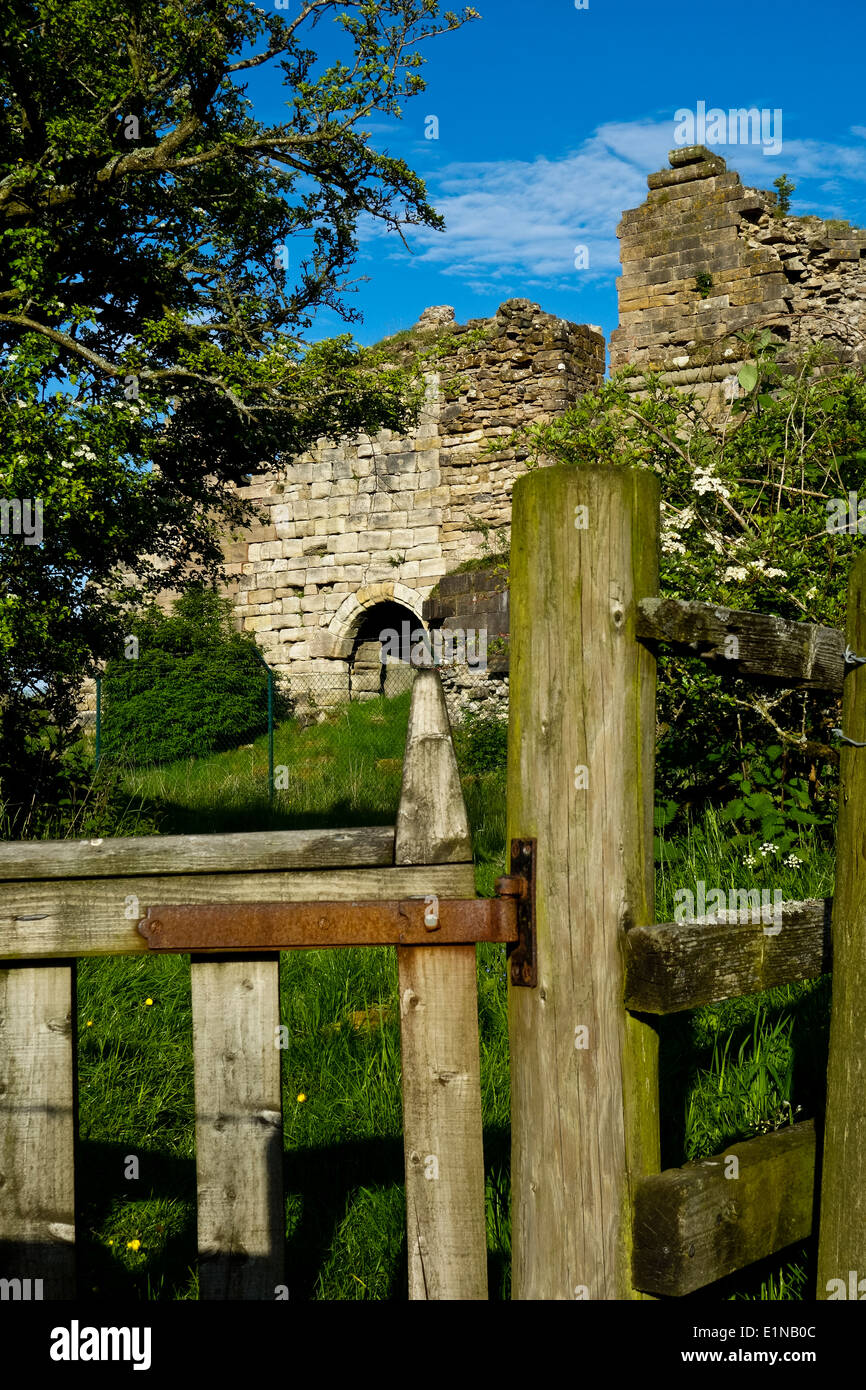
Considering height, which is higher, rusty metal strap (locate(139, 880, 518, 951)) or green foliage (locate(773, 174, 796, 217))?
green foliage (locate(773, 174, 796, 217))

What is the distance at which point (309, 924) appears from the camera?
164 cm

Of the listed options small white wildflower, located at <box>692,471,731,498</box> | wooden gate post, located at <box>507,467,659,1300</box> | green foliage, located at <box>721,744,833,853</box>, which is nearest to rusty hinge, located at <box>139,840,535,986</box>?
wooden gate post, located at <box>507,467,659,1300</box>

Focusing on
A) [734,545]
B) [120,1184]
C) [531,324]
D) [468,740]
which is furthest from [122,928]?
[531,324]

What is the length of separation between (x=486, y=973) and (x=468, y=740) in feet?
24.7

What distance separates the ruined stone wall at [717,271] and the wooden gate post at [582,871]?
9946 mm

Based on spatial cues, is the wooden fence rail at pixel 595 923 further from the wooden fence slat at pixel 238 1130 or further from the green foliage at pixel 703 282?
the green foliage at pixel 703 282

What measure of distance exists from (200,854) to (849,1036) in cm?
117

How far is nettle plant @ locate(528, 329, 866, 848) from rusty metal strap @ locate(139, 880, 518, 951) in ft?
11.0

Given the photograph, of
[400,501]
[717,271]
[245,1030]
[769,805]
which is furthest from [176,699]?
[245,1030]

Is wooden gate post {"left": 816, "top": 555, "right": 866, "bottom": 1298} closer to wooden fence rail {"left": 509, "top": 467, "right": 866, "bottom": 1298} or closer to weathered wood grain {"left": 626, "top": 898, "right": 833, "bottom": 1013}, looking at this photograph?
weathered wood grain {"left": 626, "top": 898, "right": 833, "bottom": 1013}

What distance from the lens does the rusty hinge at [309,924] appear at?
1.65 m

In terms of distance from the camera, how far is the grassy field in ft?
9.44

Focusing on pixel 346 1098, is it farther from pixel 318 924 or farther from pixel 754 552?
pixel 754 552

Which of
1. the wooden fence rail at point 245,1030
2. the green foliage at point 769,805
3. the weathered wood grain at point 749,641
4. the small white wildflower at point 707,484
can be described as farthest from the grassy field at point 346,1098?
the small white wildflower at point 707,484
